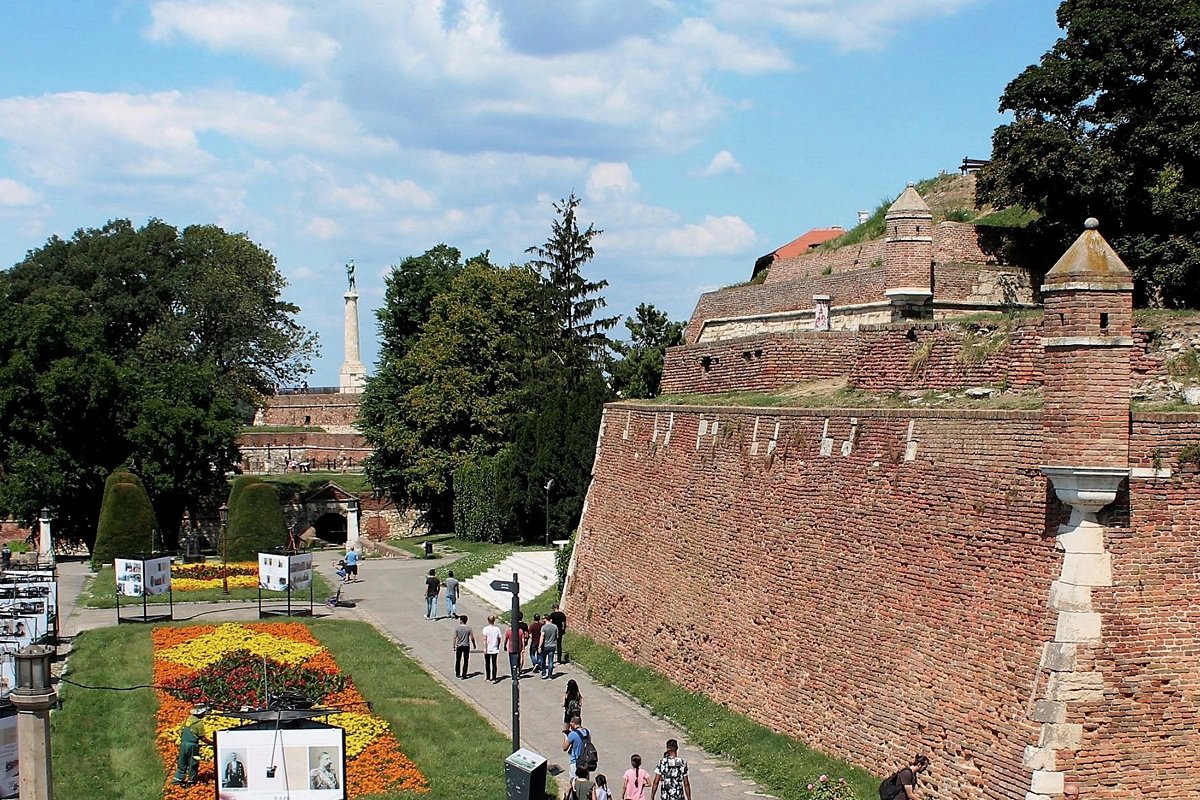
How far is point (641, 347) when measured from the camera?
178 feet

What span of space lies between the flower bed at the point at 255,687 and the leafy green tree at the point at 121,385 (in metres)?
21.1

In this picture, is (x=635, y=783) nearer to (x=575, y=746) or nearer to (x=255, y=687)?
(x=575, y=746)

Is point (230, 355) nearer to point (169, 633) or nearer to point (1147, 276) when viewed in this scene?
point (169, 633)

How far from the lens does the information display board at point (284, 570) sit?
31766 mm

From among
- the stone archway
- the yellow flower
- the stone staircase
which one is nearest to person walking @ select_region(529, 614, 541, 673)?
A: the yellow flower

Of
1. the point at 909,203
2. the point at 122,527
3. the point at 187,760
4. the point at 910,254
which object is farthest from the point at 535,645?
the point at 122,527

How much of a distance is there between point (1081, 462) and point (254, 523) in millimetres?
33560

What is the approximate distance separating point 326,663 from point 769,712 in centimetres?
988

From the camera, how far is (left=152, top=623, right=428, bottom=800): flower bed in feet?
61.1

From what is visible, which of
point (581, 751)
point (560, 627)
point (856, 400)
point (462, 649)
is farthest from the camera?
point (560, 627)

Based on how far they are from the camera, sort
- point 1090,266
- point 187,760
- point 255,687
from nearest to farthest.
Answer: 1. point 1090,266
2. point 187,760
3. point 255,687

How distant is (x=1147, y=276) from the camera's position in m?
29.0

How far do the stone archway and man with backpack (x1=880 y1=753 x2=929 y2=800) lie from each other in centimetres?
4877

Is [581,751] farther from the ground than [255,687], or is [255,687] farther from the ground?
[581,751]
